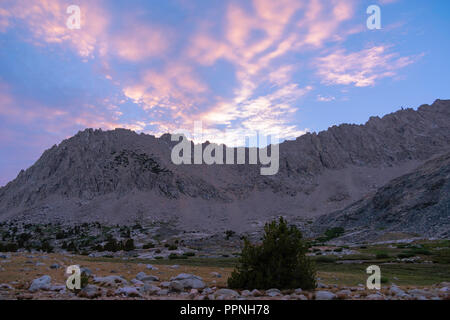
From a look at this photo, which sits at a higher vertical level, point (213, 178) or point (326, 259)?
point (213, 178)

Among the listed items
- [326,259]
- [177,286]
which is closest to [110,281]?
[177,286]

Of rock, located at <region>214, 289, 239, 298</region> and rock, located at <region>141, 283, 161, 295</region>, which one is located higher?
rock, located at <region>214, 289, 239, 298</region>

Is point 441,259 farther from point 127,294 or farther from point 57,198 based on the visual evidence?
point 57,198

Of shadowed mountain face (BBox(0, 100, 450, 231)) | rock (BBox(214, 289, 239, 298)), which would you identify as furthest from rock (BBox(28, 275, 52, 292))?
shadowed mountain face (BBox(0, 100, 450, 231))

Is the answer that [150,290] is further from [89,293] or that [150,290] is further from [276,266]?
[276,266]

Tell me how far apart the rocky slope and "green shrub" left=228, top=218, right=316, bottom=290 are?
1679 inches

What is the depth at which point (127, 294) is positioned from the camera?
10758 mm

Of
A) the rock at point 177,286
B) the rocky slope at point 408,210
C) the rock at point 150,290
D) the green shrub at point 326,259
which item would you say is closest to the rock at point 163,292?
the rock at point 150,290

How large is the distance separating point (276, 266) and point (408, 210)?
60.0m

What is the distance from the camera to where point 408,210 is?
6228cm

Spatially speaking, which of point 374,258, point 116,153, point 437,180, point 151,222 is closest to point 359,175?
point 437,180

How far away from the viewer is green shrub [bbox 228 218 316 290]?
1275 centimetres

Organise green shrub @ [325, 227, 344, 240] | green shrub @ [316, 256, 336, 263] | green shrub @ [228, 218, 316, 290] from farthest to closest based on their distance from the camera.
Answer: green shrub @ [325, 227, 344, 240], green shrub @ [316, 256, 336, 263], green shrub @ [228, 218, 316, 290]

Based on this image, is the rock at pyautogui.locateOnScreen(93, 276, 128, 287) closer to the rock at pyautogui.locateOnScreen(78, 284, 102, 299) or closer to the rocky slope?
the rock at pyautogui.locateOnScreen(78, 284, 102, 299)
